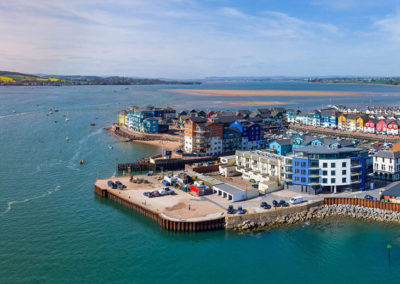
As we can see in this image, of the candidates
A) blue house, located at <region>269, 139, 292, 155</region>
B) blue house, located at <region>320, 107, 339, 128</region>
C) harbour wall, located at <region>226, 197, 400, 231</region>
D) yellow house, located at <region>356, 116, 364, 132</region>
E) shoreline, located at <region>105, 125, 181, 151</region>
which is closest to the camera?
harbour wall, located at <region>226, 197, 400, 231</region>

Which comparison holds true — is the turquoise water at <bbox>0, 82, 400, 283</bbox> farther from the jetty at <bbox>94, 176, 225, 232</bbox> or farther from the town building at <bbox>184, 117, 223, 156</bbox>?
the town building at <bbox>184, 117, 223, 156</bbox>

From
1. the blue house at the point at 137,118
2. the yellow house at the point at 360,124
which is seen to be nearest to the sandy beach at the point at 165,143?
the blue house at the point at 137,118

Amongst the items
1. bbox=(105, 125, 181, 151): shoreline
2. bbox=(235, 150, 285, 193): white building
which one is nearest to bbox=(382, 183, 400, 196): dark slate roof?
bbox=(235, 150, 285, 193): white building

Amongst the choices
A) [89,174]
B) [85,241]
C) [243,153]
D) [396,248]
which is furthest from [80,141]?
[396,248]

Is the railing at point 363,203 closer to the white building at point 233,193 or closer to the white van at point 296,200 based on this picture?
the white van at point 296,200

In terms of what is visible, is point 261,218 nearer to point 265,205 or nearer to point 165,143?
point 265,205

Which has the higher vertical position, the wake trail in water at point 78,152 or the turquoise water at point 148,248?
the wake trail in water at point 78,152

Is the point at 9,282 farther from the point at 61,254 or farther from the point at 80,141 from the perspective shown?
the point at 80,141

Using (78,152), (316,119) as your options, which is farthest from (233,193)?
(316,119)
